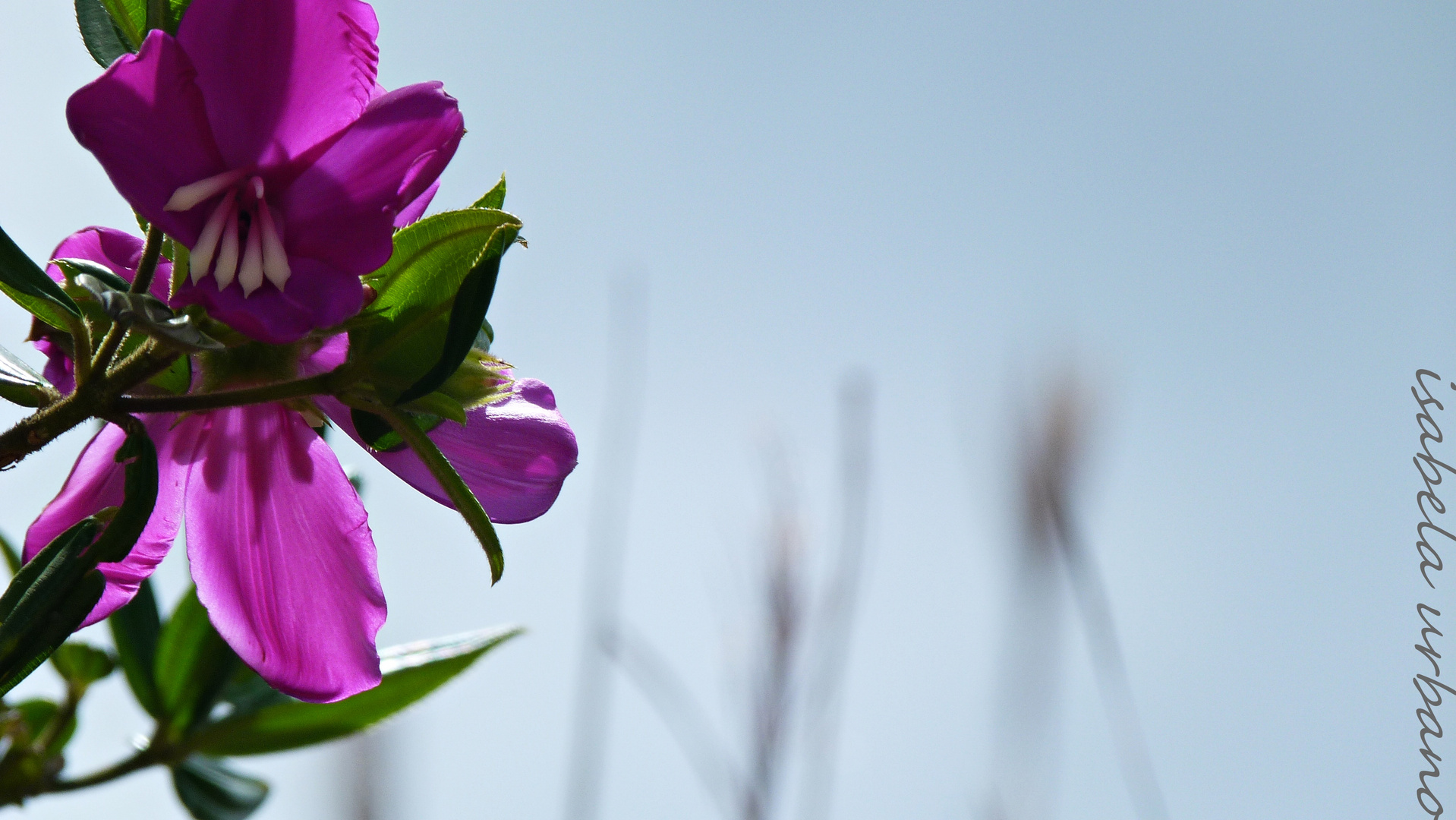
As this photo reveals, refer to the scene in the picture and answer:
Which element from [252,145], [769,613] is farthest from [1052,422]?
[252,145]

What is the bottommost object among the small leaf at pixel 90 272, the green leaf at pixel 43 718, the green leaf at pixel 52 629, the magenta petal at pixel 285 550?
the green leaf at pixel 43 718

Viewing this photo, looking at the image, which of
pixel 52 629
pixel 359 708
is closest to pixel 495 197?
pixel 52 629

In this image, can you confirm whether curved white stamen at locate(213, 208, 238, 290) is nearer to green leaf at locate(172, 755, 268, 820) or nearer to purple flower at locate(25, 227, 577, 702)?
purple flower at locate(25, 227, 577, 702)

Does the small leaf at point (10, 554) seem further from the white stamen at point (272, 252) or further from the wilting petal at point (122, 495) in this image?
the white stamen at point (272, 252)

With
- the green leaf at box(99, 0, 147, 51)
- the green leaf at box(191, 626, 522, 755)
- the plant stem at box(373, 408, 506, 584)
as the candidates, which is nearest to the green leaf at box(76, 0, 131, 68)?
the green leaf at box(99, 0, 147, 51)

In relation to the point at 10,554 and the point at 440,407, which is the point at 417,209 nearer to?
the point at 440,407

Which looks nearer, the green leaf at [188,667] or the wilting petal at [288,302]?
the wilting petal at [288,302]

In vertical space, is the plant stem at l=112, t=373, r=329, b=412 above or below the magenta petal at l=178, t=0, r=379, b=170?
below

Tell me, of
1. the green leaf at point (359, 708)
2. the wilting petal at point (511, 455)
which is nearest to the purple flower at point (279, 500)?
the wilting petal at point (511, 455)

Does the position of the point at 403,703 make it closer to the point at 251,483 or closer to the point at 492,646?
the point at 492,646
